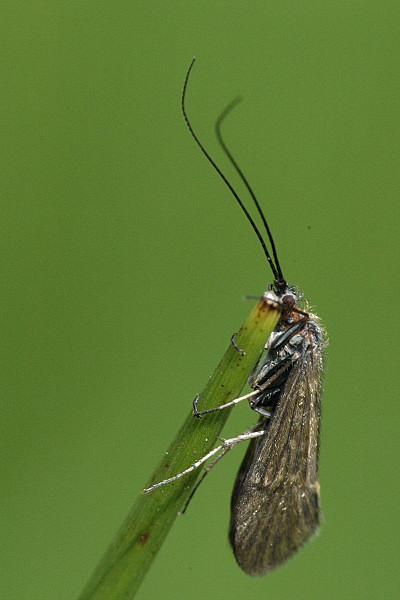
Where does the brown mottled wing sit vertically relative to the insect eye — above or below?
below

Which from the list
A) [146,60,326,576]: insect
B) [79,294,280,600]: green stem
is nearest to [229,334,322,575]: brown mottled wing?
[146,60,326,576]: insect

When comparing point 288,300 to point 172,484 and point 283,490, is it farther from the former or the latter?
point 172,484

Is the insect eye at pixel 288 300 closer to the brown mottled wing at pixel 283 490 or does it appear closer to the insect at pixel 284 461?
the insect at pixel 284 461

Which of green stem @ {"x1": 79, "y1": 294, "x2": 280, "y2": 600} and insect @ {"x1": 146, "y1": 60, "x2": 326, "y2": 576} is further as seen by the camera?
insect @ {"x1": 146, "y1": 60, "x2": 326, "y2": 576}

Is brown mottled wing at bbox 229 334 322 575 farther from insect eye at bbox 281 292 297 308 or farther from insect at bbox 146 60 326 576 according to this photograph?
insect eye at bbox 281 292 297 308

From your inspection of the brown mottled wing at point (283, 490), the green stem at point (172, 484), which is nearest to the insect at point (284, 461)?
the brown mottled wing at point (283, 490)

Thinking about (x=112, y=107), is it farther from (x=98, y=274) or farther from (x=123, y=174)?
(x=98, y=274)

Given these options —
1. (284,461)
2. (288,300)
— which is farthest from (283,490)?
(288,300)
